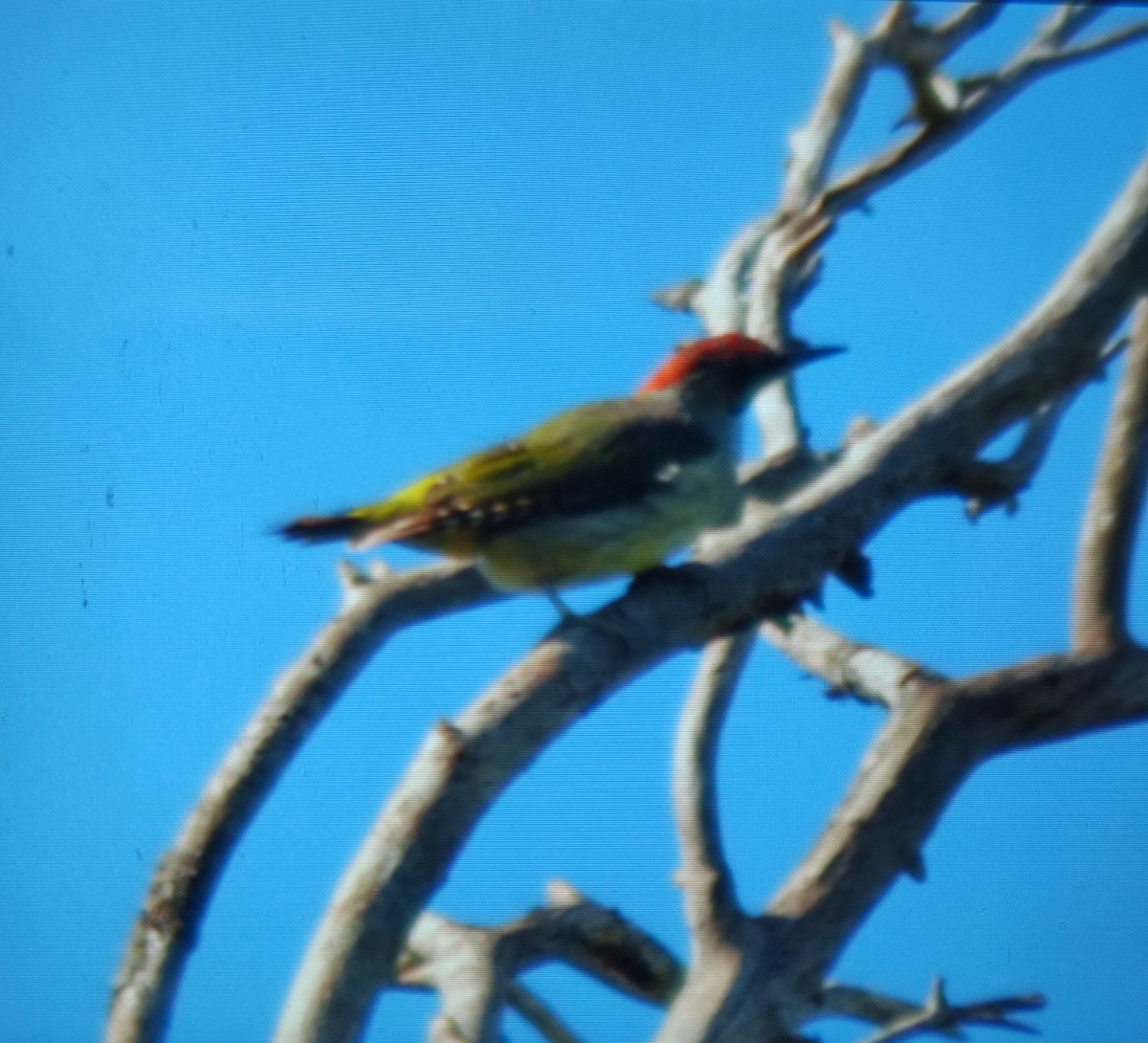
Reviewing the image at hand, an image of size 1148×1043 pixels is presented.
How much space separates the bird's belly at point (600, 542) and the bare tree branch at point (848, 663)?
0.43m

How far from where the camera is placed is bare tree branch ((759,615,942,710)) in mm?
3568

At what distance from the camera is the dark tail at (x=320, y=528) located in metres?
3.54

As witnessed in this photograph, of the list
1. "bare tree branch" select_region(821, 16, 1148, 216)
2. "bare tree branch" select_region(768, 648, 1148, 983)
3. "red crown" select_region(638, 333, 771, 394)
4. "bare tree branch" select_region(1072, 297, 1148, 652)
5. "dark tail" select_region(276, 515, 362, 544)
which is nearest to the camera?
"bare tree branch" select_region(768, 648, 1148, 983)

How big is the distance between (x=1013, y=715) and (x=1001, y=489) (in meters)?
0.64

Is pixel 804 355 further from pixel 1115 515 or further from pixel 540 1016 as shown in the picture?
pixel 540 1016

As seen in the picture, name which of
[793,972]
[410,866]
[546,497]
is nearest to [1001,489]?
[546,497]

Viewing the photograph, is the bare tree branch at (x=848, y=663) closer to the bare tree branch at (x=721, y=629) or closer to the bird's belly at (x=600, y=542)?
the bare tree branch at (x=721, y=629)

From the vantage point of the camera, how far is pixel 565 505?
146 inches

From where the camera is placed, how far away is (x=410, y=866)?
2498mm

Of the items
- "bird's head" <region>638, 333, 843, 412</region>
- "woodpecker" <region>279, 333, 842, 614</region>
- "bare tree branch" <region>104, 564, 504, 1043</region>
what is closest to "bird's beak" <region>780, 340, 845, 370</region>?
"bird's head" <region>638, 333, 843, 412</region>

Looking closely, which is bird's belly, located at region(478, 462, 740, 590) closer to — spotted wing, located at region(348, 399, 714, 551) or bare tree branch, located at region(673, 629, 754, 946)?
spotted wing, located at region(348, 399, 714, 551)

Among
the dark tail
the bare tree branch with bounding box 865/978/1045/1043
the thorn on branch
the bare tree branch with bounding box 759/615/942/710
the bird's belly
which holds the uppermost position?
the thorn on branch

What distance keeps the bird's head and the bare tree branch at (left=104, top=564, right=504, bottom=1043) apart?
0.81 meters

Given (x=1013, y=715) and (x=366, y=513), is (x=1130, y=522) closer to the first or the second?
(x=1013, y=715)
